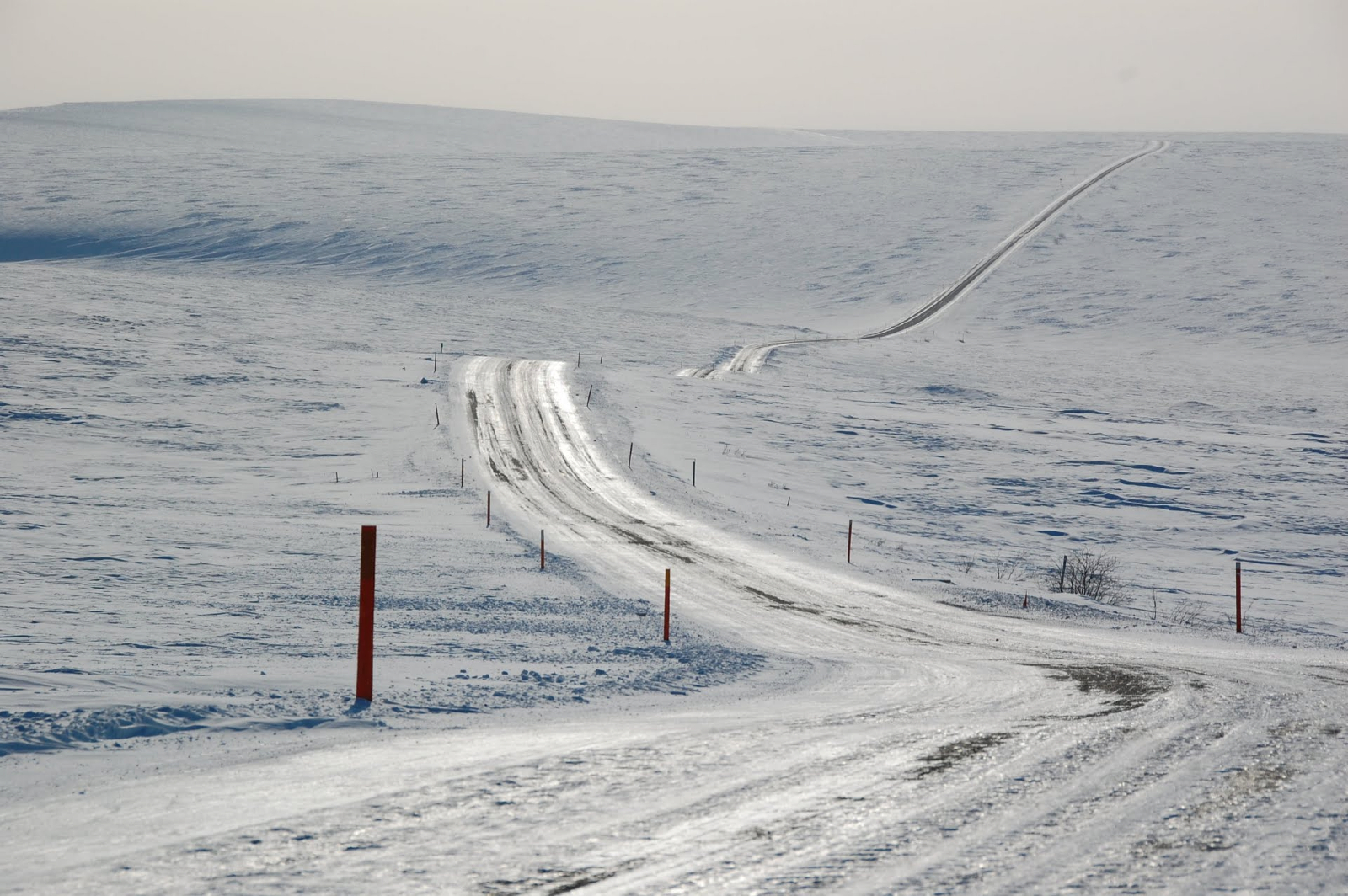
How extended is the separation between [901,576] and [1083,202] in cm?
6905

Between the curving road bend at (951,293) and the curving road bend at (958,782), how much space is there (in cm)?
3350

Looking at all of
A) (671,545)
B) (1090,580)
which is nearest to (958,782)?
(671,545)

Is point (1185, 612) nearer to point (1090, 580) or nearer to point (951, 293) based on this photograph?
point (1090, 580)

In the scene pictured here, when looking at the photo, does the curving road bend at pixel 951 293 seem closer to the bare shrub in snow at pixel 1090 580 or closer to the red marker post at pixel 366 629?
the bare shrub in snow at pixel 1090 580

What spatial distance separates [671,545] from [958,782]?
49.9 feet

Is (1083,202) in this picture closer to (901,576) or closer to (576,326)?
(576,326)

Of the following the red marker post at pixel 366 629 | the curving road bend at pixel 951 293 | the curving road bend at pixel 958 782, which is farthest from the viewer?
the curving road bend at pixel 951 293

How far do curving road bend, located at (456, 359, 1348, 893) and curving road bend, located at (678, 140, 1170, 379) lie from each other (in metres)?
33.5

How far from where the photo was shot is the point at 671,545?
21.4m

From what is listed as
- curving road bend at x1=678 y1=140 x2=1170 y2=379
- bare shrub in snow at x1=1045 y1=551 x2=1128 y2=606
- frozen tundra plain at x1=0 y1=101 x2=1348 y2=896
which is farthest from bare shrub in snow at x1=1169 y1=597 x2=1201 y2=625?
curving road bend at x1=678 y1=140 x2=1170 y2=379

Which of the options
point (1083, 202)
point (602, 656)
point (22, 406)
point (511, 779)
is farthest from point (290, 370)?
point (1083, 202)

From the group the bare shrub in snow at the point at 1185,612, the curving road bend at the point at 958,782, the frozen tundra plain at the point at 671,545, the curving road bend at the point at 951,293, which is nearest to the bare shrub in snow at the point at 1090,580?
the frozen tundra plain at the point at 671,545

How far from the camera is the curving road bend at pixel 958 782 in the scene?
4.92 meters

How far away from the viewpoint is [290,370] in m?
39.9
